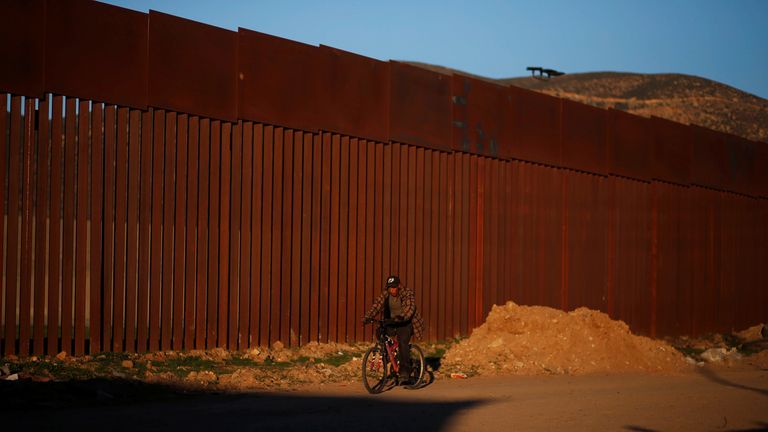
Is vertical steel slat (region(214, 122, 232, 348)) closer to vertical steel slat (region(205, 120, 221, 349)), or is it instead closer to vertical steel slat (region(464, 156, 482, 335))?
vertical steel slat (region(205, 120, 221, 349))

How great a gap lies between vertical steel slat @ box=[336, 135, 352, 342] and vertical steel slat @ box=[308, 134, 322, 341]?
2.01 ft

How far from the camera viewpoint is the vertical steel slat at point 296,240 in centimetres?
1872

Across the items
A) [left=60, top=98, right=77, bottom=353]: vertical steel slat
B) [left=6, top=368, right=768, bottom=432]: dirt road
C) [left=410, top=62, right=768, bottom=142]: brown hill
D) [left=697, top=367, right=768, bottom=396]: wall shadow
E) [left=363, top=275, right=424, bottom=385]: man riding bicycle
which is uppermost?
[left=410, top=62, right=768, bottom=142]: brown hill

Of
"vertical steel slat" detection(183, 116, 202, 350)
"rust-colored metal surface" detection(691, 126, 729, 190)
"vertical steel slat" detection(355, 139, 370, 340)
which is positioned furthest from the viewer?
"rust-colored metal surface" detection(691, 126, 729, 190)

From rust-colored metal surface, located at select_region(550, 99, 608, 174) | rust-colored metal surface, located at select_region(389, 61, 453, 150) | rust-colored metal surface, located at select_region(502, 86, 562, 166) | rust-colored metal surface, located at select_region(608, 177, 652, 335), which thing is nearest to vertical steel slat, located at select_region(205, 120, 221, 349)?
rust-colored metal surface, located at select_region(389, 61, 453, 150)

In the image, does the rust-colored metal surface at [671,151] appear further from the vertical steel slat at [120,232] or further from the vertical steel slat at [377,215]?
the vertical steel slat at [120,232]

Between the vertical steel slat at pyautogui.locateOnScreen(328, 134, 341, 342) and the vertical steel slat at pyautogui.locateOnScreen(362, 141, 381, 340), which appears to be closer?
the vertical steel slat at pyautogui.locateOnScreen(328, 134, 341, 342)

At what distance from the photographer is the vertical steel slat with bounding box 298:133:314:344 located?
62.1 ft

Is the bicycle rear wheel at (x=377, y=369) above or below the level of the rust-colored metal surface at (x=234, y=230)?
below

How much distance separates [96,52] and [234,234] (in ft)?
13.2

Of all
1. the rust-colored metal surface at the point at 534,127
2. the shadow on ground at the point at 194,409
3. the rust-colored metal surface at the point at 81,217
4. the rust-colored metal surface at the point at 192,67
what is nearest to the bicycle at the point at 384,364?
the shadow on ground at the point at 194,409

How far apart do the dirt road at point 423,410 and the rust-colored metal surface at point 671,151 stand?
52.5ft

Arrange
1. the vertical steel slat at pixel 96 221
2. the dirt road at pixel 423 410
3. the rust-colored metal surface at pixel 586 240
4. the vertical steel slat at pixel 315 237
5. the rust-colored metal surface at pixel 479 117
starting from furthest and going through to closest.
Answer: the rust-colored metal surface at pixel 586 240 → the rust-colored metal surface at pixel 479 117 → the vertical steel slat at pixel 315 237 → the vertical steel slat at pixel 96 221 → the dirt road at pixel 423 410

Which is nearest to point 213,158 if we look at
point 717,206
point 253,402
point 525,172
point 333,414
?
point 253,402
